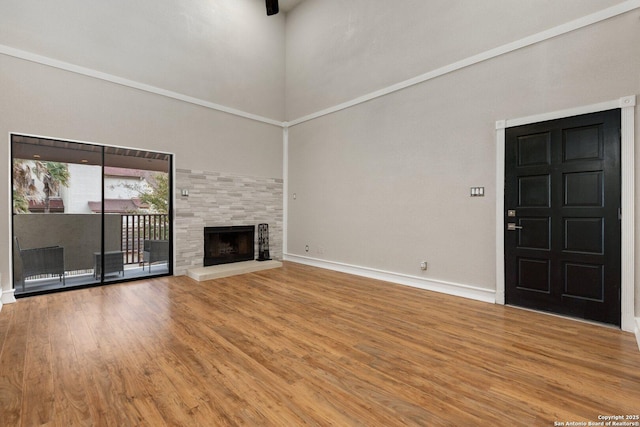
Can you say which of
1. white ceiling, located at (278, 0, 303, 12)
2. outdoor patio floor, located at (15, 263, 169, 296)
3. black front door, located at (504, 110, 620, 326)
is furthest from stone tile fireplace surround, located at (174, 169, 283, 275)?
black front door, located at (504, 110, 620, 326)

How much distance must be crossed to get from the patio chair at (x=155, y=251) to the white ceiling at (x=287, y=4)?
6027 mm

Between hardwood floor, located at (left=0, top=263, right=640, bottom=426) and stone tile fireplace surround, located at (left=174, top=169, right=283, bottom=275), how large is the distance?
73.5 inches

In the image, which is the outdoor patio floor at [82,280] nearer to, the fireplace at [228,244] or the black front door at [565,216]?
the fireplace at [228,244]

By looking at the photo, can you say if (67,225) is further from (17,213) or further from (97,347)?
(97,347)

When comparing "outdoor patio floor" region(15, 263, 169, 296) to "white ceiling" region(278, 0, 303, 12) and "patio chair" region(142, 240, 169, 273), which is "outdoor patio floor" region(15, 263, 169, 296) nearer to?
"patio chair" region(142, 240, 169, 273)

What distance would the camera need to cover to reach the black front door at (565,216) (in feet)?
10.2

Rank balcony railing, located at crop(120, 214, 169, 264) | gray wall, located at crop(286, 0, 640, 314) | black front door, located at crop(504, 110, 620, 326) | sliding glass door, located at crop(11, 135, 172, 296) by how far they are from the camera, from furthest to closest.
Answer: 1. balcony railing, located at crop(120, 214, 169, 264)
2. sliding glass door, located at crop(11, 135, 172, 296)
3. gray wall, located at crop(286, 0, 640, 314)
4. black front door, located at crop(504, 110, 620, 326)

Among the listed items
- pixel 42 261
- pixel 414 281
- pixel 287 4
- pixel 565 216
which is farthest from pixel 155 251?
pixel 565 216

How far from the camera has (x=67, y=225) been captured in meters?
4.55

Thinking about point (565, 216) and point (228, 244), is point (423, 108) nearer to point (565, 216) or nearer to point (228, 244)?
point (565, 216)

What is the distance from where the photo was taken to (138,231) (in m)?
5.49

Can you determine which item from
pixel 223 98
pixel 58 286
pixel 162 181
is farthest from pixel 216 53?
pixel 58 286

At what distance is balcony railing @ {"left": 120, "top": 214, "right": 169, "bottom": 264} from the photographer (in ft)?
17.2

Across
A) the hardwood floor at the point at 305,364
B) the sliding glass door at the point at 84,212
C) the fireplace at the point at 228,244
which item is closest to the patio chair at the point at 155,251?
the sliding glass door at the point at 84,212
